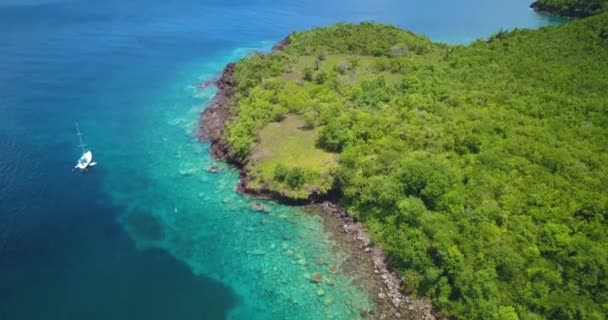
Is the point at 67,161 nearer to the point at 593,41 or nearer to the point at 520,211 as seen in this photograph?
the point at 520,211

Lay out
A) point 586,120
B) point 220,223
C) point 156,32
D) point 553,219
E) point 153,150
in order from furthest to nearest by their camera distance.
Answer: point 156,32 → point 153,150 → point 586,120 → point 220,223 → point 553,219

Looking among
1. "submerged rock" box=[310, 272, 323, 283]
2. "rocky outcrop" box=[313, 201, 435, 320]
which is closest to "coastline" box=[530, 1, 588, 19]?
"rocky outcrop" box=[313, 201, 435, 320]

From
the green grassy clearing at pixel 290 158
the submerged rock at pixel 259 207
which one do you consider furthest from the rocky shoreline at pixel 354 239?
the submerged rock at pixel 259 207

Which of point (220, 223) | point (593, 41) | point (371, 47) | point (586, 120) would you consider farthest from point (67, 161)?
point (593, 41)

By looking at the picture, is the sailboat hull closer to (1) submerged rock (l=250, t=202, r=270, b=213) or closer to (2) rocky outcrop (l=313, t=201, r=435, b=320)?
(1) submerged rock (l=250, t=202, r=270, b=213)

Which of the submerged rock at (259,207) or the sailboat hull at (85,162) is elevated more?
the submerged rock at (259,207)

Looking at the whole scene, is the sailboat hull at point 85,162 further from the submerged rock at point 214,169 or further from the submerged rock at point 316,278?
the submerged rock at point 316,278
